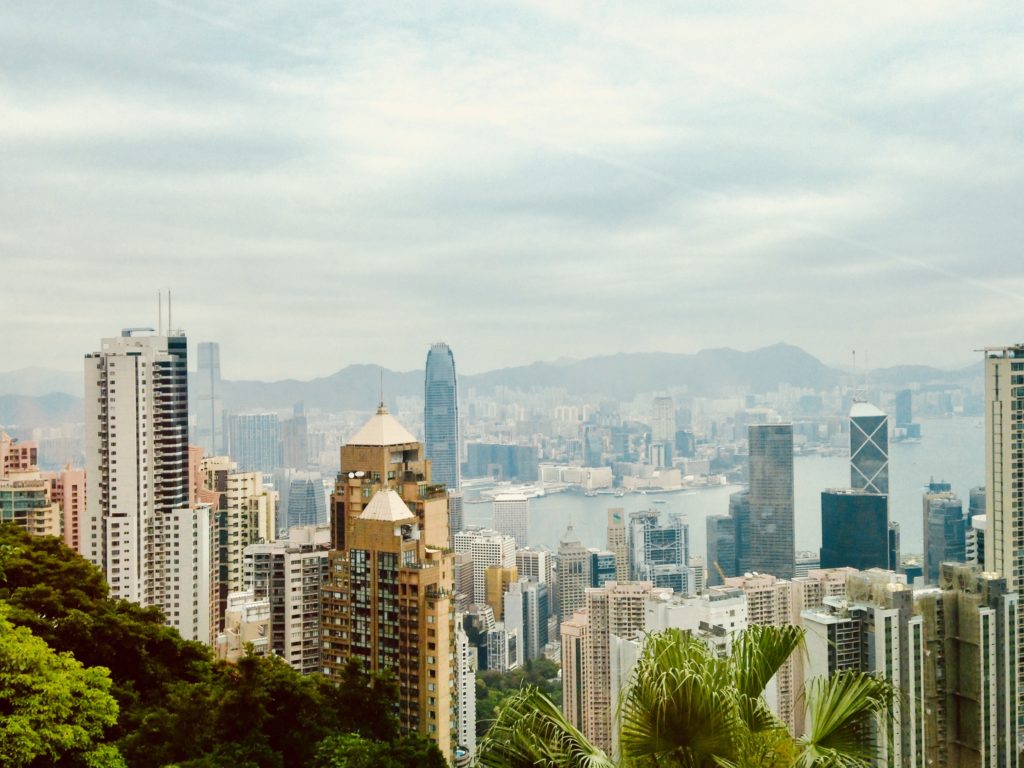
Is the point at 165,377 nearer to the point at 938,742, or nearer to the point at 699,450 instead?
the point at 699,450

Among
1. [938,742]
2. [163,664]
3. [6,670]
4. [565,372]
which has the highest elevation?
[565,372]

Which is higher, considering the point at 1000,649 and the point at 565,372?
the point at 565,372

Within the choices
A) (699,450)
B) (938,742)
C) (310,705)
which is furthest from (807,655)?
(699,450)

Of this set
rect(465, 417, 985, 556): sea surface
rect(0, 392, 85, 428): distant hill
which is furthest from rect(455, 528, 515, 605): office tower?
rect(0, 392, 85, 428): distant hill

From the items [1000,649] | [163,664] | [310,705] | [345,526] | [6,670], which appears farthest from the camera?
[345,526]

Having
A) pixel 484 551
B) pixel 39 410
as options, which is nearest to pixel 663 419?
pixel 484 551

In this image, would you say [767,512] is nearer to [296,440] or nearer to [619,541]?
[619,541]

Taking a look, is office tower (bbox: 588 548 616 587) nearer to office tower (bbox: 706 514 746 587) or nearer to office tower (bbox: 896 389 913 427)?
office tower (bbox: 706 514 746 587)
